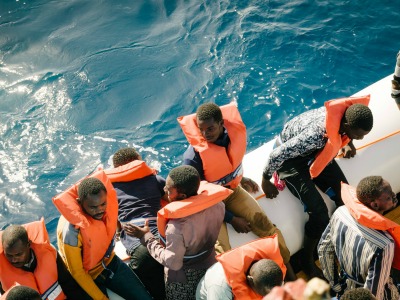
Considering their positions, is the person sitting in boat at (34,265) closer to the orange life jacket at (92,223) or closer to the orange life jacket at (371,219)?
the orange life jacket at (92,223)

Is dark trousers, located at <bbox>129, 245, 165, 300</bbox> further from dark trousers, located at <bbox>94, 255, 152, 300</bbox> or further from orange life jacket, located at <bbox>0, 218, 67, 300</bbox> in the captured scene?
orange life jacket, located at <bbox>0, 218, 67, 300</bbox>

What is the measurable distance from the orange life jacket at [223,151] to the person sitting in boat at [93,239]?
805 mm

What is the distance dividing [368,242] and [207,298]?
44.6 inches

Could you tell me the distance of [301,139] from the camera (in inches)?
149

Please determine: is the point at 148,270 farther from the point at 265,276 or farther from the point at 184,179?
the point at 265,276

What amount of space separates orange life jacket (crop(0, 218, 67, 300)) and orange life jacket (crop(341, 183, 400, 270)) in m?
2.13

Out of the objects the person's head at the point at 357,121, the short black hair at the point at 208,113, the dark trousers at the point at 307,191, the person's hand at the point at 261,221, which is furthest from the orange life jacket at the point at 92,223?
the person's head at the point at 357,121

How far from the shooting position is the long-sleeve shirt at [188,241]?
10.8ft

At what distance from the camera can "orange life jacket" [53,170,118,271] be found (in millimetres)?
3303

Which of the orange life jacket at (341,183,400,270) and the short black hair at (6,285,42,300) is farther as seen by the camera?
the orange life jacket at (341,183,400,270)

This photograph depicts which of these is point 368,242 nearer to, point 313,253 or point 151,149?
point 313,253

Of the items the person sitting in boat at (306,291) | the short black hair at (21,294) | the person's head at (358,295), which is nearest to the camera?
the person sitting in boat at (306,291)

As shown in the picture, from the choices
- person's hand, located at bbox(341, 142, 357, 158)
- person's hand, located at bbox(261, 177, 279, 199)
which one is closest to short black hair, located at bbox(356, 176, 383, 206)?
person's hand, located at bbox(261, 177, 279, 199)

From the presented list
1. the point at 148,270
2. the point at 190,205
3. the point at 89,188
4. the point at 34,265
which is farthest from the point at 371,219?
the point at 34,265
